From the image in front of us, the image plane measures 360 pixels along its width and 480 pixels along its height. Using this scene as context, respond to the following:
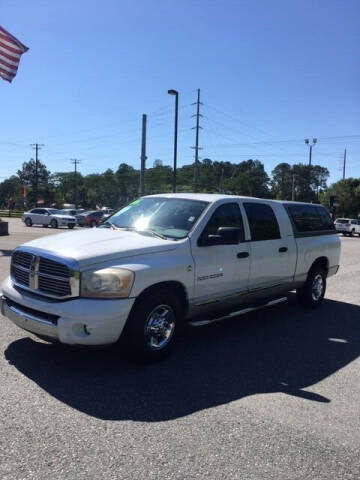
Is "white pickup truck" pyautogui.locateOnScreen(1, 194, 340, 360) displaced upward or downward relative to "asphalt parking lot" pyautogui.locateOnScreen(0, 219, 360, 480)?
upward

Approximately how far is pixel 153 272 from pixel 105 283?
1.74ft

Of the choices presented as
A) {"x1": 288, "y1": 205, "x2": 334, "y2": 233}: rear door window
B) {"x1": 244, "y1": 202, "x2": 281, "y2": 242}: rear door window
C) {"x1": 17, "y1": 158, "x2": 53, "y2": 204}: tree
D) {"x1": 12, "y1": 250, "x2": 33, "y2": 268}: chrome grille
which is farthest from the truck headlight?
{"x1": 17, "y1": 158, "x2": 53, "y2": 204}: tree

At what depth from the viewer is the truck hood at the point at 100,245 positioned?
442 centimetres

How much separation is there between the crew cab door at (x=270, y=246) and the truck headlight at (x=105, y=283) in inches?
91.4

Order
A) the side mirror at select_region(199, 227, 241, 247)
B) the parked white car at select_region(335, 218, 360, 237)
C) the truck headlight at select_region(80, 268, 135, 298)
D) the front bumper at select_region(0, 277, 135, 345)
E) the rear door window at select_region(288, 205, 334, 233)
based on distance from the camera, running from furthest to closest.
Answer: the parked white car at select_region(335, 218, 360, 237), the rear door window at select_region(288, 205, 334, 233), the side mirror at select_region(199, 227, 241, 247), the truck headlight at select_region(80, 268, 135, 298), the front bumper at select_region(0, 277, 135, 345)

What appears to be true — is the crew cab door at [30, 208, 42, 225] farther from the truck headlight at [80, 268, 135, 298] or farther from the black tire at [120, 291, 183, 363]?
the truck headlight at [80, 268, 135, 298]

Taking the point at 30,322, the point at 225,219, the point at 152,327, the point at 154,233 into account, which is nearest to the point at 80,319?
the point at 30,322

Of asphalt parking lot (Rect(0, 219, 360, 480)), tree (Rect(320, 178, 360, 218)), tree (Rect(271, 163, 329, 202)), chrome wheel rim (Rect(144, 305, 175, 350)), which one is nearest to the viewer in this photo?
asphalt parking lot (Rect(0, 219, 360, 480))

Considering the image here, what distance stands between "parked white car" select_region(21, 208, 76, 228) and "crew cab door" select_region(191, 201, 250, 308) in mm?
31854

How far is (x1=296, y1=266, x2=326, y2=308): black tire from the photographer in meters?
7.82

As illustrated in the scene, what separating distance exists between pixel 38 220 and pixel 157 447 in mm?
36782

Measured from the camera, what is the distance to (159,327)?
480 cm

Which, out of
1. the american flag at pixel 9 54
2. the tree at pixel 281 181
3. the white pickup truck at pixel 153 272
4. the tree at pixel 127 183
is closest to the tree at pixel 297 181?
the tree at pixel 281 181

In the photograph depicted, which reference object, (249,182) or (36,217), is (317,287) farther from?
(249,182)
